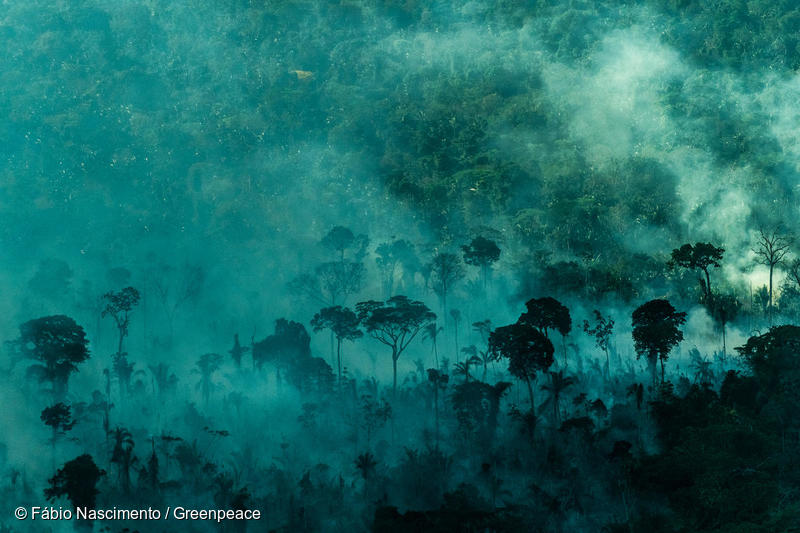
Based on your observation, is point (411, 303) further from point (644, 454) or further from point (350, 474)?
point (644, 454)

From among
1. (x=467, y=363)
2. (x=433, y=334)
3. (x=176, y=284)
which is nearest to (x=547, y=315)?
(x=467, y=363)

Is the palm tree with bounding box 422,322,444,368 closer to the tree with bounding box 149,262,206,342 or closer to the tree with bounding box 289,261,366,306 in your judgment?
the tree with bounding box 289,261,366,306

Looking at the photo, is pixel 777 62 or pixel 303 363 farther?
pixel 777 62

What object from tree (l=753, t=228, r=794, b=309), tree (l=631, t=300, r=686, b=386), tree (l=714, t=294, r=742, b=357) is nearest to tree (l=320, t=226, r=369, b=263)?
tree (l=714, t=294, r=742, b=357)

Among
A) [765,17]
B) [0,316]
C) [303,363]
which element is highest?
[765,17]

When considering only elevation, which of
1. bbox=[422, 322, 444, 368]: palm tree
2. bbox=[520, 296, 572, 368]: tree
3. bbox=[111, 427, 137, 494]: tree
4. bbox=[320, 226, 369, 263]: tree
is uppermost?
bbox=[320, 226, 369, 263]: tree

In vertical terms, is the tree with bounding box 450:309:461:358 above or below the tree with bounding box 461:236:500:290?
below

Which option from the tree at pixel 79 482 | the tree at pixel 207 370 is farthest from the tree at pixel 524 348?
the tree at pixel 79 482

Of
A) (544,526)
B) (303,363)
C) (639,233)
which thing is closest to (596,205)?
(639,233)
